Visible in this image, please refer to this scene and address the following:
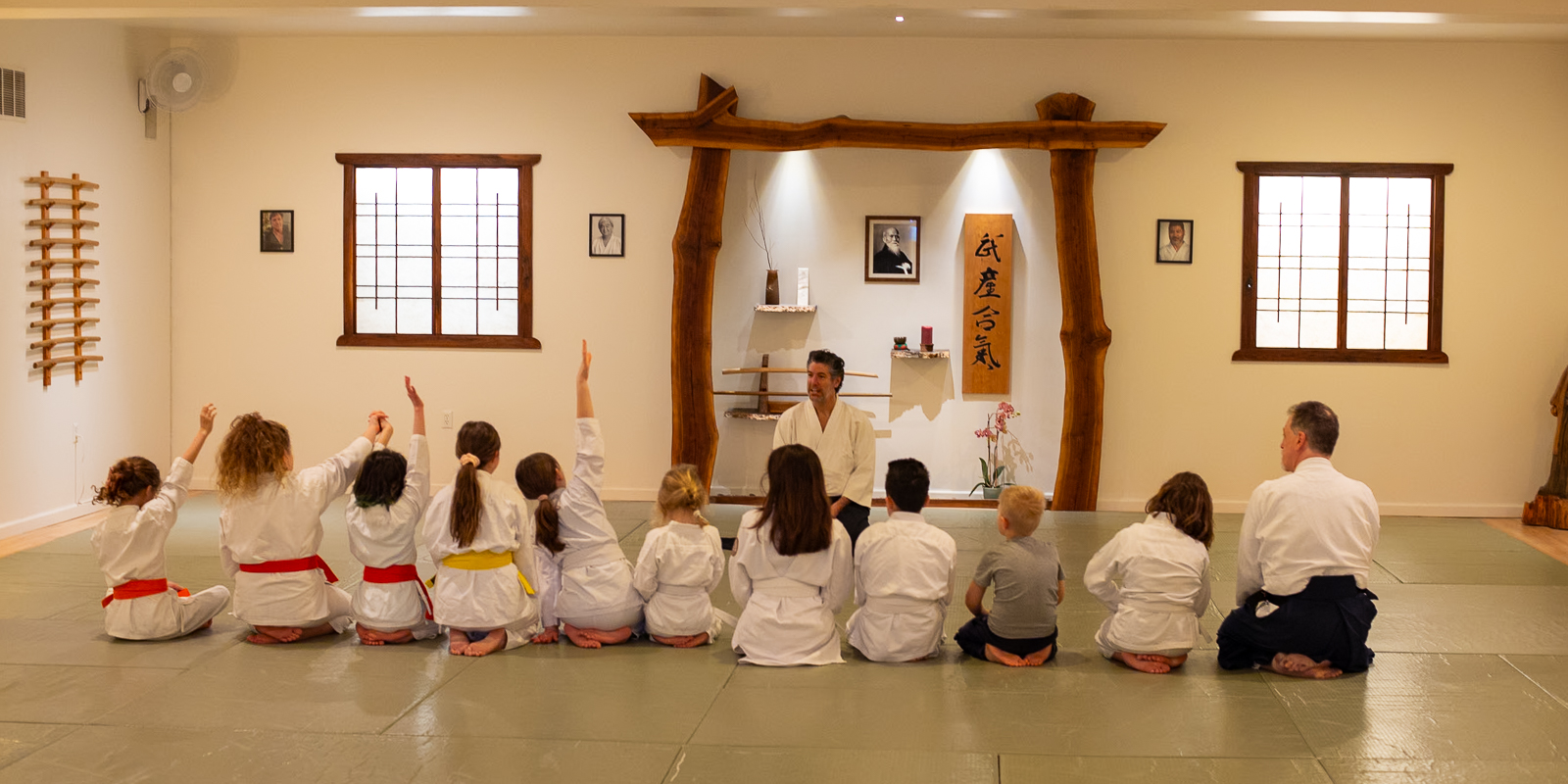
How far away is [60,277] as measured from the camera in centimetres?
746

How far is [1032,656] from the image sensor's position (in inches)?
175

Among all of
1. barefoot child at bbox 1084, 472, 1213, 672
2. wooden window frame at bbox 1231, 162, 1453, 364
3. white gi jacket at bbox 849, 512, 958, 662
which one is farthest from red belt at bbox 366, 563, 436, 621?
wooden window frame at bbox 1231, 162, 1453, 364

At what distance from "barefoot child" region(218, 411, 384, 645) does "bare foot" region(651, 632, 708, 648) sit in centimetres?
123

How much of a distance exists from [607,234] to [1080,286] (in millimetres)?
3040

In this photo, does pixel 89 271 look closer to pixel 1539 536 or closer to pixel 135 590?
pixel 135 590

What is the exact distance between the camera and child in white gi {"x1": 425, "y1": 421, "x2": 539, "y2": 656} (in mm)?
4449

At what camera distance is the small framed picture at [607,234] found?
833cm

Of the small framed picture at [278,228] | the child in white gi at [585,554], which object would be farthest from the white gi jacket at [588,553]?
the small framed picture at [278,228]

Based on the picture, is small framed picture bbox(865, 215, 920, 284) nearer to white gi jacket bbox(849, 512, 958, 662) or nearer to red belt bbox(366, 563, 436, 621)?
white gi jacket bbox(849, 512, 958, 662)

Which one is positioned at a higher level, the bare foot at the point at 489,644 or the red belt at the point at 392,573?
the red belt at the point at 392,573

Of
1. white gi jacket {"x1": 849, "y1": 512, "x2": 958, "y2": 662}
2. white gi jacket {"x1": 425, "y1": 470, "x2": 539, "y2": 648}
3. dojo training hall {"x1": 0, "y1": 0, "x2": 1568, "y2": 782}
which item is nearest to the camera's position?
white gi jacket {"x1": 849, "y1": 512, "x2": 958, "y2": 662}

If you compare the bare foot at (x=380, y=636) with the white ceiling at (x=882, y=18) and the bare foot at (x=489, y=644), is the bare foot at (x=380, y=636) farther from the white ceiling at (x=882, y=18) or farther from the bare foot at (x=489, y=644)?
the white ceiling at (x=882, y=18)

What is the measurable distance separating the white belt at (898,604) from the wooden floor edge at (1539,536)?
4.20 m

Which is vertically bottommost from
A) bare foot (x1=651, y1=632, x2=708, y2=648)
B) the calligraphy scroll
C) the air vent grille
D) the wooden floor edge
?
bare foot (x1=651, y1=632, x2=708, y2=648)
